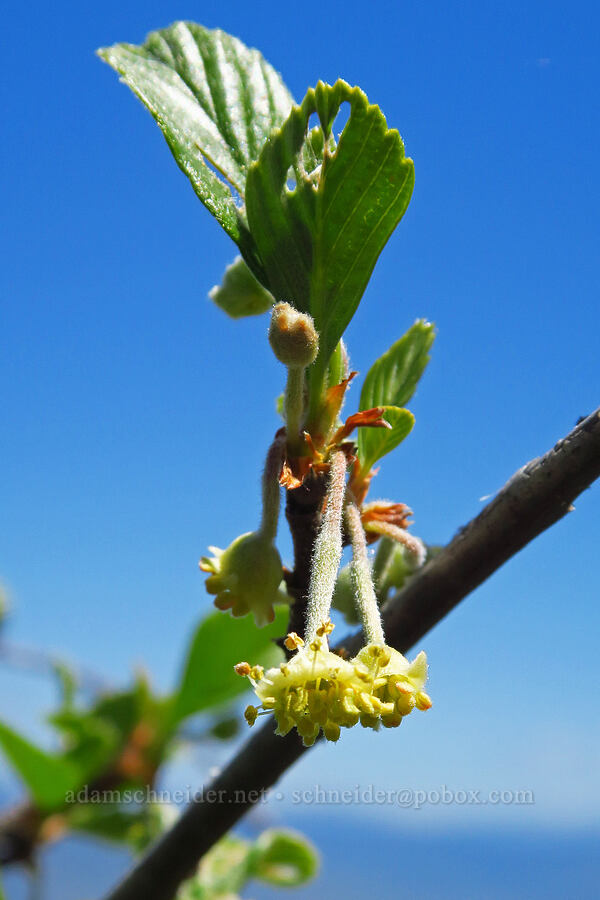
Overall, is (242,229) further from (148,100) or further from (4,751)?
(4,751)

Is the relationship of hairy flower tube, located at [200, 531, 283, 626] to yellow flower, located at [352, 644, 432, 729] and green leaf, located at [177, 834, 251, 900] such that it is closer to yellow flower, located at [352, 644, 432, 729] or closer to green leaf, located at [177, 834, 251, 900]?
yellow flower, located at [352, 644, 432, 729]

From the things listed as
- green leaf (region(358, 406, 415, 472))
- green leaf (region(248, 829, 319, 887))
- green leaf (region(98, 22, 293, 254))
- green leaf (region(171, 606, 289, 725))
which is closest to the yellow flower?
green leaf (region(358, 406, 415, 472))

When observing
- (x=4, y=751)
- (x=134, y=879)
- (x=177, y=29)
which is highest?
(x=177, y=29)

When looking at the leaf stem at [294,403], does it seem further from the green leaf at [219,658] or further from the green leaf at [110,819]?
the green leaf at [110,819]

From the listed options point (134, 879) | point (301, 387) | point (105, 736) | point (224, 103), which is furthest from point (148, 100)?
point (105, 736)

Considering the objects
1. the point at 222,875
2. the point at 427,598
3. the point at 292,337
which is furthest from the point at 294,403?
the point at 222,875

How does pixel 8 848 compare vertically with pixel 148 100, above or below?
below
